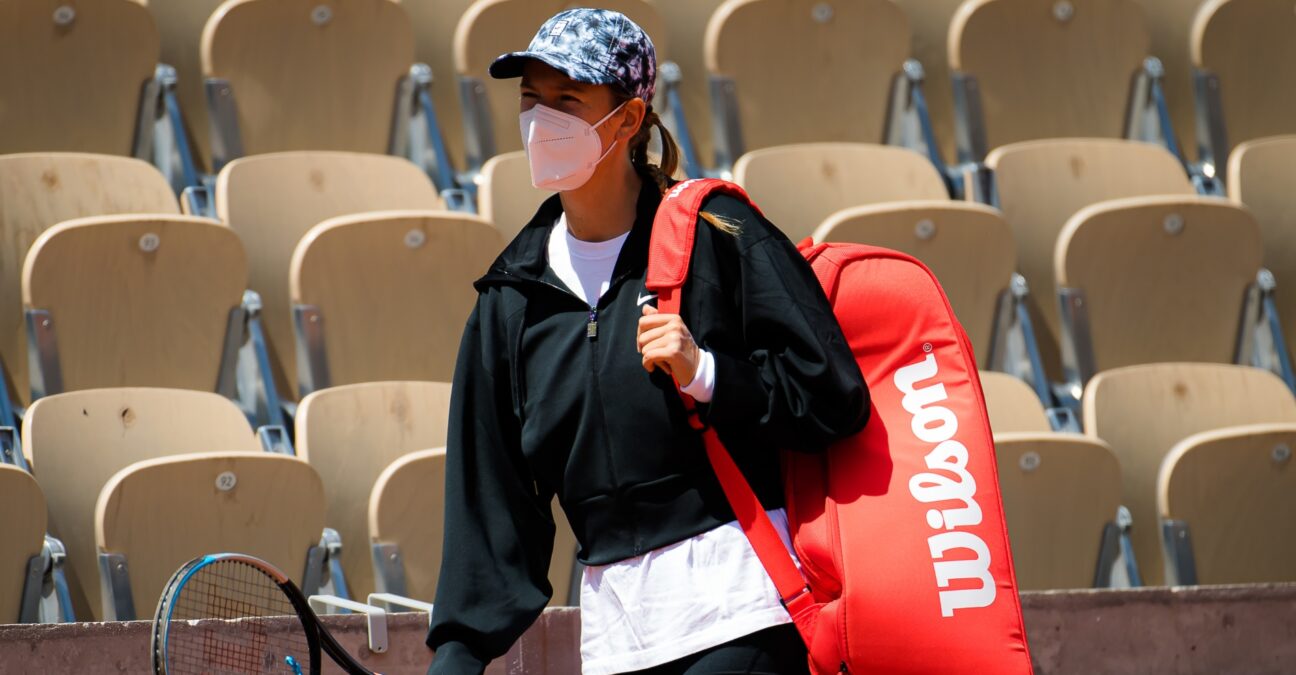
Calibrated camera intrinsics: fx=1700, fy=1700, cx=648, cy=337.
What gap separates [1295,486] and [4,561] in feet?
8.80

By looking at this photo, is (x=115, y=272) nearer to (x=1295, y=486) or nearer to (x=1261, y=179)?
(x=1295, y=486)

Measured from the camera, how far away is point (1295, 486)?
148 inches

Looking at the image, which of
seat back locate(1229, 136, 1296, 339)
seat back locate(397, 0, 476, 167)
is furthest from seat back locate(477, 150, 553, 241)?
seat back locate(1229, 136, 1296, 339)

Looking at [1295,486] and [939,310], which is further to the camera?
[1295,486]

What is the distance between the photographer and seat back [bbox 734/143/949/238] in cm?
426

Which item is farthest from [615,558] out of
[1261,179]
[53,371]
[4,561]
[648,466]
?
[1261,179]

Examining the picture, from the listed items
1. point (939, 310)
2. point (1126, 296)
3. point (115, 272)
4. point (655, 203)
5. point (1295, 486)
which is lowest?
point (1295, 486)

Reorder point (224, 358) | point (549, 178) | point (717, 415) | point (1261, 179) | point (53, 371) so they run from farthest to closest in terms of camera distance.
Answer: point (1261, 179), point (224, 358), point (53, 371), point (549, 178), point (717, 415)

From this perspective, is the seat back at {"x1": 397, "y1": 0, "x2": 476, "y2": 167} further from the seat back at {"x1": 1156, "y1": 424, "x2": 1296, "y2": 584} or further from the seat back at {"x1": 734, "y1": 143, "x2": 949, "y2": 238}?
the seat back at {"x1": 1156, "y1": 424, "x2": 1296, "y2": 584}

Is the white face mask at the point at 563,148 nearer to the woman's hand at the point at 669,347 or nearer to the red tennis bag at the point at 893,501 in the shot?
the red tennis bag at the point at 893,501

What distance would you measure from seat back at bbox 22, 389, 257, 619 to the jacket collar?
5.19 ft

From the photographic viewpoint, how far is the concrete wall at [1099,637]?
2.54m

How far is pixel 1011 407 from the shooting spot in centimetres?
381

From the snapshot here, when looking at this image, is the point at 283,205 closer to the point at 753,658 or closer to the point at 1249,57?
the point at 753,658
